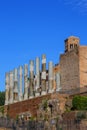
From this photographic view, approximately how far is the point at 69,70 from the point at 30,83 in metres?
6.91

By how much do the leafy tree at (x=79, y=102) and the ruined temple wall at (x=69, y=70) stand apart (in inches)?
318

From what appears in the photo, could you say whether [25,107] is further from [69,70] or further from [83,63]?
[83,63]

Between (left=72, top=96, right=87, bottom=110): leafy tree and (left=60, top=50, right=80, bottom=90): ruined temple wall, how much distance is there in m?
8.09

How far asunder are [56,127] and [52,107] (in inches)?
469

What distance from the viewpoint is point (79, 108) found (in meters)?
43.6

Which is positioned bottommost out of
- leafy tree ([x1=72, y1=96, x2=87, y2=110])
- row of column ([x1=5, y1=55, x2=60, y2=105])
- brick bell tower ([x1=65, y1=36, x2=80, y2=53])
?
leafy tree ([x1=72, y1=96, x2=87, y2=110])

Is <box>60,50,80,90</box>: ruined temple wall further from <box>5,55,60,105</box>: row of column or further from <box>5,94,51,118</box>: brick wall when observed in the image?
<box>5,94,51,118</box>: brick wall

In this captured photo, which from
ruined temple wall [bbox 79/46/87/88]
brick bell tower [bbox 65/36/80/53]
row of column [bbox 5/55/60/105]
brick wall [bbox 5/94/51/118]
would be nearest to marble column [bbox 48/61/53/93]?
row of column [bbox 5/55/60/105]

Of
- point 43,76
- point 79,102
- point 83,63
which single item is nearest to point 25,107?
point 43,76

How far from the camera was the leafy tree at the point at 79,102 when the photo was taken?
43.4m

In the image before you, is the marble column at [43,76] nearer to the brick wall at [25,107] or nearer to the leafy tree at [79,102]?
the brick wall at [25,107]

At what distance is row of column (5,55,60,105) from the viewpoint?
185 ft

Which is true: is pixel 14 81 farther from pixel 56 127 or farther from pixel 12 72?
pixel 56 127

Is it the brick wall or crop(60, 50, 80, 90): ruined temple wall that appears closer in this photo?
the brick wall
